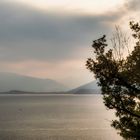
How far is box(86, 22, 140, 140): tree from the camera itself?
85.4ft

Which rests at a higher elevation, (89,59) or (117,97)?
(89,59)

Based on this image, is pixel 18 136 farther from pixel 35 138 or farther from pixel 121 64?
pixel 121 64

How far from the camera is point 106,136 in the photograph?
372 feet

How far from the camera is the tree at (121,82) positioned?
26016 millimetres

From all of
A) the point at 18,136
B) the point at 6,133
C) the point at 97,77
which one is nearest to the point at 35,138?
the point at 18,136

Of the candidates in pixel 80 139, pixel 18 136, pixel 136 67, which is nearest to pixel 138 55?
pixel 136 67

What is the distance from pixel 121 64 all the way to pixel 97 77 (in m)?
1.83

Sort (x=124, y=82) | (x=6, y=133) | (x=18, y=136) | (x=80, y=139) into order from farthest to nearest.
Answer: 1. (x=6, y=133)
2. (x=18, y=136)
3. (x=80, y=139)
4. (x=124, y=82)

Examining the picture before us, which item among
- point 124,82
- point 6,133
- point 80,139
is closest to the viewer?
point 124,82

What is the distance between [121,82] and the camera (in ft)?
85.0

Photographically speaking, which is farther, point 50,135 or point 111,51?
point 50,135

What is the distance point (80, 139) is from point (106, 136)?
12.7 metres

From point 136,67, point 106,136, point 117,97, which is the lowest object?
point 106,136

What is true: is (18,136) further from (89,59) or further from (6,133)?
(89,59)
